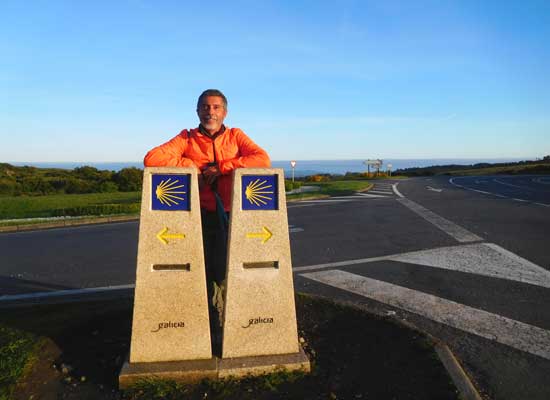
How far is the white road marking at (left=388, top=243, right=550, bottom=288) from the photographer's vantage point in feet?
18.0

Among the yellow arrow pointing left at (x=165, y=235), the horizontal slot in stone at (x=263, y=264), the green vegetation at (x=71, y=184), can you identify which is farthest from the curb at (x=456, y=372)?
the green vegetation at (x=71, y=184)

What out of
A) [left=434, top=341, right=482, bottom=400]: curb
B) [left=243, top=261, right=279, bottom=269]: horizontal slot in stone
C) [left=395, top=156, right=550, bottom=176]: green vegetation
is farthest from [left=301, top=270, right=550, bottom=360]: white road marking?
[left=395, top=156, right=550, bottom=176]: green vegetation

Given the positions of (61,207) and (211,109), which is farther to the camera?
(61,207)

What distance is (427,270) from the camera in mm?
5863

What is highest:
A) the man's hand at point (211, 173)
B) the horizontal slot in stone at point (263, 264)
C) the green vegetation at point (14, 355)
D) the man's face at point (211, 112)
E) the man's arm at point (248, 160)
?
the man's face at point (211, 112)

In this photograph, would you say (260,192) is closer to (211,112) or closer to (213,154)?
(213,154)

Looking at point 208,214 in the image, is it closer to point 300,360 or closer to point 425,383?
point 300,360

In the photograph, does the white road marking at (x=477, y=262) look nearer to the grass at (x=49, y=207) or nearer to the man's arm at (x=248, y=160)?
the man's arm at (x=248, y=160)

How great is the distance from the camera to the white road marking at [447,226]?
26.6 feet

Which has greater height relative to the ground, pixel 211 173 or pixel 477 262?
pixel 211 173

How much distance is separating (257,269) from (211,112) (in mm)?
1306

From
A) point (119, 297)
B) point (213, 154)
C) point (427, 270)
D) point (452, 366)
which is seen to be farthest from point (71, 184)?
point (452, 366)

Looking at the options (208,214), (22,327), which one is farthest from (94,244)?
(208,214)

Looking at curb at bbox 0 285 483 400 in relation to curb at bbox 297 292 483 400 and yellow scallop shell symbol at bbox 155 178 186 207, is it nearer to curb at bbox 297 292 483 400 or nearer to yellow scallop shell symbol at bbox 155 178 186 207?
curb at bbox 297 292 483 400
